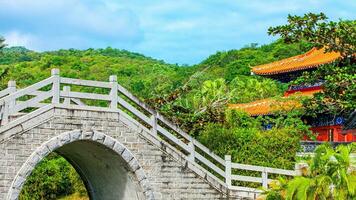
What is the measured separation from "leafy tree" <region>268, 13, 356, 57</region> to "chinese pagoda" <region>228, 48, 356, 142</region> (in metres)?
5.21

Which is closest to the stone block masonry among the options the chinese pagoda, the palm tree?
the palm tree

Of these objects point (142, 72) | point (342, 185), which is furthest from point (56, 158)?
point (142, 72)

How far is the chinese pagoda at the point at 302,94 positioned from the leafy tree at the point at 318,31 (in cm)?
521

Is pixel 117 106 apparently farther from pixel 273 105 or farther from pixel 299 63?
pixel 299 63

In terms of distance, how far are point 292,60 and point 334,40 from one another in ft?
31.1

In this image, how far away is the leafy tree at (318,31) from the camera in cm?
1839

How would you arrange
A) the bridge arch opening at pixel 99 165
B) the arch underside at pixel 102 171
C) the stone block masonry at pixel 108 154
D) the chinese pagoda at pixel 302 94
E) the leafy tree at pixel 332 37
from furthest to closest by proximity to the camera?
the chinese pagoda at pixel 302 94
the leafy tree at pixel 332 37
the arch underside at pixel 102 171
the bridge arch opening at pixel 99 165
the stone block masonry at pixel 108 154

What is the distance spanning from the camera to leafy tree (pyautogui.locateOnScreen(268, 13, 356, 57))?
60.3 ft

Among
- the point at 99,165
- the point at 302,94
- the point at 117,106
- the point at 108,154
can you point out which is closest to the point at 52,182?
the point at 302,94

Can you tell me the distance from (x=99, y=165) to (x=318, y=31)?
6713 mm

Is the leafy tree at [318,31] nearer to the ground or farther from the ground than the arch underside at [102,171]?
farther from the ground

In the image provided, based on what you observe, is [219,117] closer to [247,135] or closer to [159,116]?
[247,135]

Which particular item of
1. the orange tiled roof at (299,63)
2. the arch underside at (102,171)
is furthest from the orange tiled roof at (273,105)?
the arch underside at (102,171)

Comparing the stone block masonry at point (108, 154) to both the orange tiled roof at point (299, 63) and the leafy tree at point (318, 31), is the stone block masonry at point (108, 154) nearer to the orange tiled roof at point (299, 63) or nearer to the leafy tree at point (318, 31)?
the leafy tree at point (318, 31)
